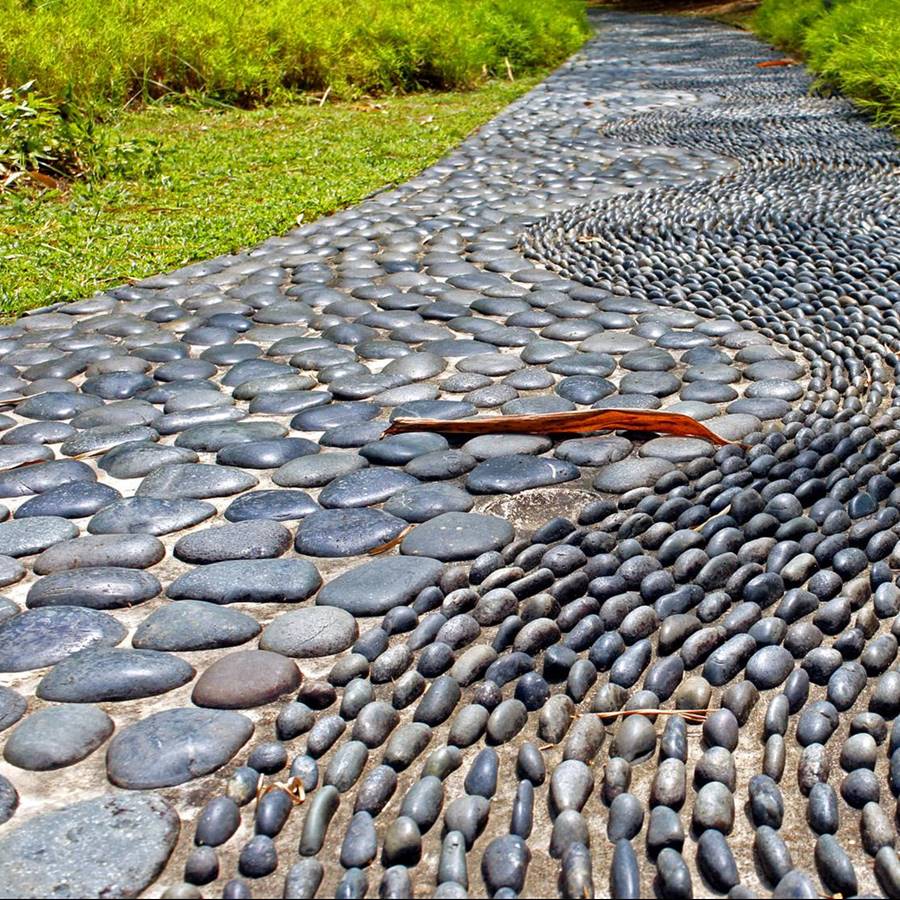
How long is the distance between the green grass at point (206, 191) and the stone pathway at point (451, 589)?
53 centimetres

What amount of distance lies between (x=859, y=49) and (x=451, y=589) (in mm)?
8207

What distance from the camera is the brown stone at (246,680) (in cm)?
170

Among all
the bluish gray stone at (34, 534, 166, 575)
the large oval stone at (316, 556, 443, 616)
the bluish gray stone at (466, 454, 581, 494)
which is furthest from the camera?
the bluish gray stone at (466, 454, 581, 494)

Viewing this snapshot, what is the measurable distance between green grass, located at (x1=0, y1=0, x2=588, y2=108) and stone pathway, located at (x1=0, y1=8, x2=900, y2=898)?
3.57 metres

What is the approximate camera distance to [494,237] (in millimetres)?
4793

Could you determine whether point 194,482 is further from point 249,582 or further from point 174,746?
point 174,746

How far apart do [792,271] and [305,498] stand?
237 centimetres

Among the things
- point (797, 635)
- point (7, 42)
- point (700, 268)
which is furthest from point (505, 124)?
point (797, 635)

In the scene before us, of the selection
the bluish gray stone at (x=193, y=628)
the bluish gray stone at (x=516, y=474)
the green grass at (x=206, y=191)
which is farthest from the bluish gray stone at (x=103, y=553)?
the green grass at (x=206, y=191)

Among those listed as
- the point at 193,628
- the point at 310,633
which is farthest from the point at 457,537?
the point at 193,628

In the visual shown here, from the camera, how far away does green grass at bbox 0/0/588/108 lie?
265 inches

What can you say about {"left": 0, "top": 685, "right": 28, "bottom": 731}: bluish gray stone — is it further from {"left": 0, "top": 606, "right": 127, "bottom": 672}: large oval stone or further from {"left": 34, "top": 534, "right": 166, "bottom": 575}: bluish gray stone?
{"left": 34, "top": 534, "right": 166, "bottom": 575}: bluish gray stone

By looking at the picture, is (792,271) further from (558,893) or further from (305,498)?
(558,893)

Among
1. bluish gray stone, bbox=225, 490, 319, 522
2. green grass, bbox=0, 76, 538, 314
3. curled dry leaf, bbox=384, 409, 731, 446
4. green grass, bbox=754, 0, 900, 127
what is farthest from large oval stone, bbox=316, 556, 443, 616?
green grass, bbox=754, 0, 900, 127
